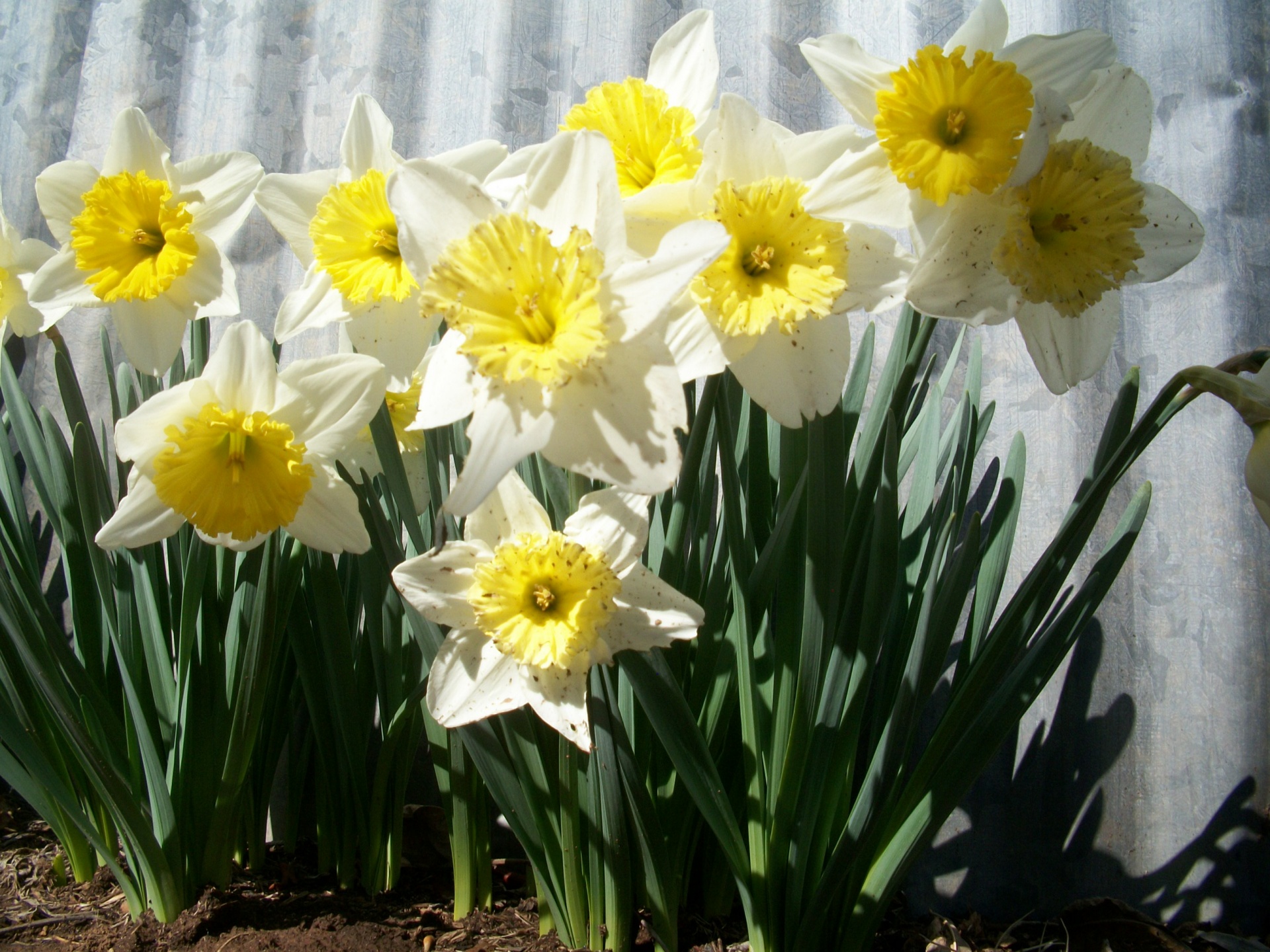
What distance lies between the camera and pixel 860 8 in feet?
4.59

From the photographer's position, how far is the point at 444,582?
75 cm

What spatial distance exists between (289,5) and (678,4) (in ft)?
2.82

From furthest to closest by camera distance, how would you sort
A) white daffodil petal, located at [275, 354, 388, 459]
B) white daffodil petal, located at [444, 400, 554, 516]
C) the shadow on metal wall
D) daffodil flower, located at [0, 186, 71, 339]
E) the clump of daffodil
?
the shadow on metal wall → daffodil flower, located at [0, 186, 71, 339] → the clump of daffodil → white daffodil petal, located at [275, 354, 388, 459] → white daffodil petal, located at [444, 400, 554, 516]

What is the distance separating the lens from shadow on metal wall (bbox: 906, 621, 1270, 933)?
1246 millimetres

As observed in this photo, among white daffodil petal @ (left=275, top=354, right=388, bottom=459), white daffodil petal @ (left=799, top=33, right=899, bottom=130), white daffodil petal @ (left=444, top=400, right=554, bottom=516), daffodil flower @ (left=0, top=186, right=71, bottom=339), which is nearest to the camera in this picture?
white daffodil petal @ (left=444, top=400, right=554, bottom=516)

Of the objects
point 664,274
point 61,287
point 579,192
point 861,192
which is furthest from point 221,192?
point 861,192

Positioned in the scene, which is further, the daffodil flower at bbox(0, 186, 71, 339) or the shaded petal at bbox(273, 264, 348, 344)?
the daffodil flower at bbox(0, 186, 71, 339)

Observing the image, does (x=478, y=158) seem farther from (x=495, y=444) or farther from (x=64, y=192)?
(x=64, y=192)

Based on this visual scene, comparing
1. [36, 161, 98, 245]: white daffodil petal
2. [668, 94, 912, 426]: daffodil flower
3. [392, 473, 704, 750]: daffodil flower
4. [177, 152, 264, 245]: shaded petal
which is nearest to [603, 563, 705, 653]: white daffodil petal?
[392, 473, 704, 750]: daffodil flower

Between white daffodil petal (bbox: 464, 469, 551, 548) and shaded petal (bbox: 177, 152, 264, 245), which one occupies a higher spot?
shaded petal (bbox: 177, 152, 264, 245)

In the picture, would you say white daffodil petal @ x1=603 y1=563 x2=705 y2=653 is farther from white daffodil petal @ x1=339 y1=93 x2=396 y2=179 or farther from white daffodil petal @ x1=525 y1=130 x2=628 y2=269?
white daffodil petal @ x1=339 y1=93 x2=396 y2=179

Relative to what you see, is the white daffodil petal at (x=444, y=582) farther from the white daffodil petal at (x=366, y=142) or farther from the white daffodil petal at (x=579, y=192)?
the white daffodil petal at (x=366, y=142)

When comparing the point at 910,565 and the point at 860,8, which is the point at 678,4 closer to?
the point at 860,8

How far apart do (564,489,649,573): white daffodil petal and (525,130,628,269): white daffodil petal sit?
0.23m
